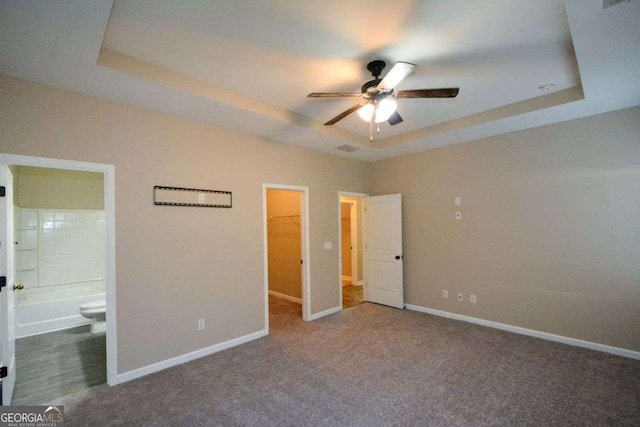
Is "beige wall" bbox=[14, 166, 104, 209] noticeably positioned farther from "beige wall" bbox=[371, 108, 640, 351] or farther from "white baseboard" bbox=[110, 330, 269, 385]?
"beige wall" bbox=[371, 108, 640, 351]

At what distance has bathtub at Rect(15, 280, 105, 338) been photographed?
4055 mm

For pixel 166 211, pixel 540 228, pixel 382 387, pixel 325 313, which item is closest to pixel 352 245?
pixel 325 313

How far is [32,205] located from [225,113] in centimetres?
383

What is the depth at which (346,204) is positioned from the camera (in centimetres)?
772

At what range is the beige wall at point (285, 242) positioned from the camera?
5.61 metres

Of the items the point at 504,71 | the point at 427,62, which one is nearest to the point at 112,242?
the point at 427,62

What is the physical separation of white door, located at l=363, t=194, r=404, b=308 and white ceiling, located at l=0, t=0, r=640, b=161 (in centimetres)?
216

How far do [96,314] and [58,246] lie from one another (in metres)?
1.58

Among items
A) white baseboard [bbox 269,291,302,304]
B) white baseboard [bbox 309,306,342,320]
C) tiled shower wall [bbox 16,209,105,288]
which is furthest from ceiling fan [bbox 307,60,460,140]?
tiled shower wall [bbox 16,209,105,288]

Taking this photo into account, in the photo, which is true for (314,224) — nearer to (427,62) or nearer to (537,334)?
(427,62)

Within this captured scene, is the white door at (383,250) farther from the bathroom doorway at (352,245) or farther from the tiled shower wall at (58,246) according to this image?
the tiled shower wall at (58,246)

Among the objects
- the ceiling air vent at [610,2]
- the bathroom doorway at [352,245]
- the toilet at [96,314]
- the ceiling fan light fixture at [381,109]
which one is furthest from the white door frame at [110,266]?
the bathroom doorway at [352,245]

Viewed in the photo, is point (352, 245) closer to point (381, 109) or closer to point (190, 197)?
point (190, 197)

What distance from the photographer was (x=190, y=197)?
3252 millimetres
